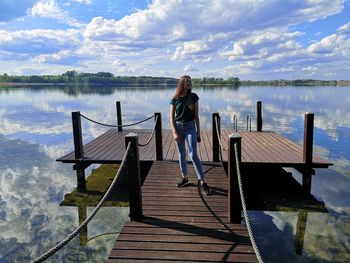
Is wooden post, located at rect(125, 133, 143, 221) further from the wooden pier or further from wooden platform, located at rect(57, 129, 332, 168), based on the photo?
wooden platform, located at rect(57, 129, 332, 168)

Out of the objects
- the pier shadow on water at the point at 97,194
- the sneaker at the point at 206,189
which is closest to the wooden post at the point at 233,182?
the sneaker at the point at 206,189

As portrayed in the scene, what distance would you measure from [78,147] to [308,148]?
6371 mm

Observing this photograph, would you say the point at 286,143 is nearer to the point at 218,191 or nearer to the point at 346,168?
the point at 346,168

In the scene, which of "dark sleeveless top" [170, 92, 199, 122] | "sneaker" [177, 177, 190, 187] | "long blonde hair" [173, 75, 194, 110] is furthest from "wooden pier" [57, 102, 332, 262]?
"long blonde hair" [173, 75, 194, 110]

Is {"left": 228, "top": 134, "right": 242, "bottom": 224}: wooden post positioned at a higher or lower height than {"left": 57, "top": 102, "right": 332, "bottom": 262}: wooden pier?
higher

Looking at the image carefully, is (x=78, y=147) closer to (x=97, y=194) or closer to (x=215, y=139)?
(x=97, y=194)

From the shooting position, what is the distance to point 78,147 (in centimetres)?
857

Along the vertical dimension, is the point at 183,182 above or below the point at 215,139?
below

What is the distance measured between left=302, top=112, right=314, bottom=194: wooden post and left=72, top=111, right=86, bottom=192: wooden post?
20.0 feet

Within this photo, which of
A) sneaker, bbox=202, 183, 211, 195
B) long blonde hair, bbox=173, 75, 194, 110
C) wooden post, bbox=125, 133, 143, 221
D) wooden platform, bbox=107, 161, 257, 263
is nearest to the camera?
wooden platform, bbox=107, 161, 257, 263

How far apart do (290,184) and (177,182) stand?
438 cm

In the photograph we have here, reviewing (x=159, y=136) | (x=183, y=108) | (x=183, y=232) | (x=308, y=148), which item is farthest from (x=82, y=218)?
(x=308, y=148)

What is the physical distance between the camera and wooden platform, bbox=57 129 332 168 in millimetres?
8414

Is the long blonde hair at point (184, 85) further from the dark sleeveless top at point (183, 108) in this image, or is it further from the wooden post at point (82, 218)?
the wooden post at point (82, 218)
